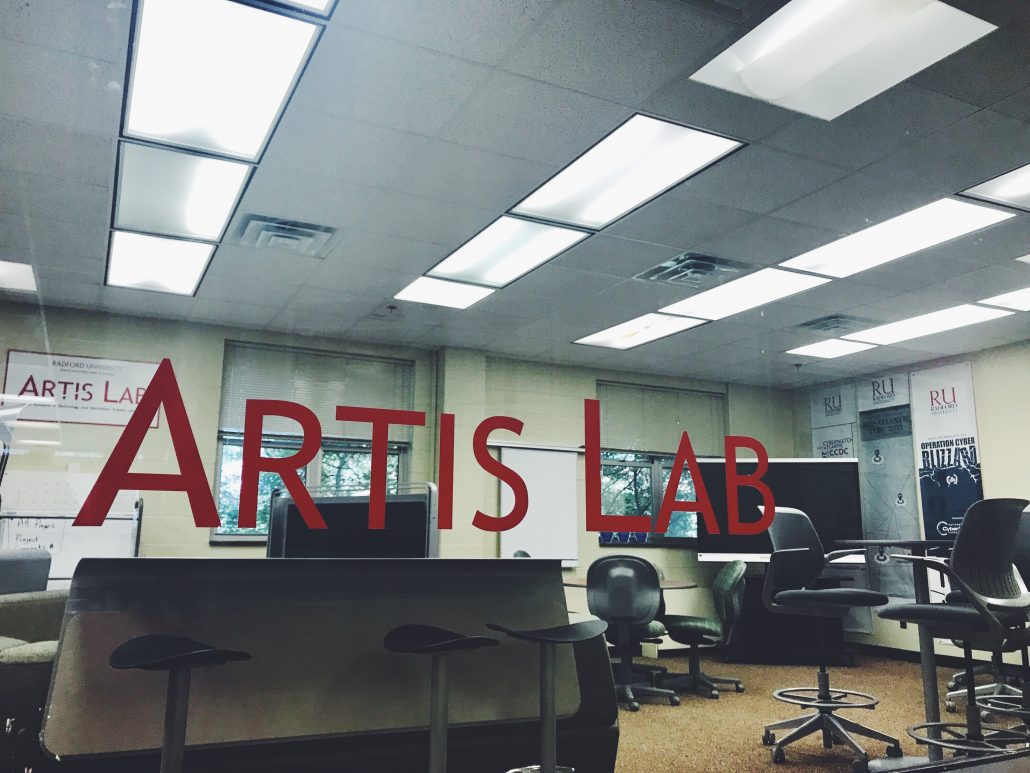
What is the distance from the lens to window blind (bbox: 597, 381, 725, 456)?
2.81 meters

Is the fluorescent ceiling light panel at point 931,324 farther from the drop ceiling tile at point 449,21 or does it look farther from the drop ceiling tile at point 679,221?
the drop ceiling tile at point 449,21

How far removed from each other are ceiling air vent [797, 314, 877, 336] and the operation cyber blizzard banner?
0.51 metres

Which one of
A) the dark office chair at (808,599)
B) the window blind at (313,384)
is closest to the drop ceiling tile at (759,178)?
the dark office chair at (808,599)

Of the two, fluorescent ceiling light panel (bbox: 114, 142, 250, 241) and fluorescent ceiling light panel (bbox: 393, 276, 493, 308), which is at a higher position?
fluorescent ceiling light panel (bbox: 114, 142, 250, 241)

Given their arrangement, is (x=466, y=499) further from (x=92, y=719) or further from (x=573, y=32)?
(x=573, y=32)

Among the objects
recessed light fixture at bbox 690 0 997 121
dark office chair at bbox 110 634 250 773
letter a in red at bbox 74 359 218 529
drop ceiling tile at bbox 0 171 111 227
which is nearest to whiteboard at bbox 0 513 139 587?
letter a in red at bbox 74 359 218 529

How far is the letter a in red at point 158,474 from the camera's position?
1.84 m

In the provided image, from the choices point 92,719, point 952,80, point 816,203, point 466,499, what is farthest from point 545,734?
point 816,203

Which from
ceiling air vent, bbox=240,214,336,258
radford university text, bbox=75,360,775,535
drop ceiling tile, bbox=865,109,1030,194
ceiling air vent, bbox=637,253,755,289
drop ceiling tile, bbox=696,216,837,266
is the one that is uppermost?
drop ceiling tile, bbox=865,109,1030,194

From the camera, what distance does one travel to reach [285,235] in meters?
3.15

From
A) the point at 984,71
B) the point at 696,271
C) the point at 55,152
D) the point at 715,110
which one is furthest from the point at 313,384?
the point at 984,71

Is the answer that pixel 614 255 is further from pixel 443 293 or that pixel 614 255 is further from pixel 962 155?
pixel 962 155

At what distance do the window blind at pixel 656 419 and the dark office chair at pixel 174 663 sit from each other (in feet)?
5.42

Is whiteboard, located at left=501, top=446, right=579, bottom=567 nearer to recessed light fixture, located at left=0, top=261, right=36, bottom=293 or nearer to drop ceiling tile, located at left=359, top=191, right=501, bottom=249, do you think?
drop ceiling tile, located at left=359, top=191, right=501, bottom=249
